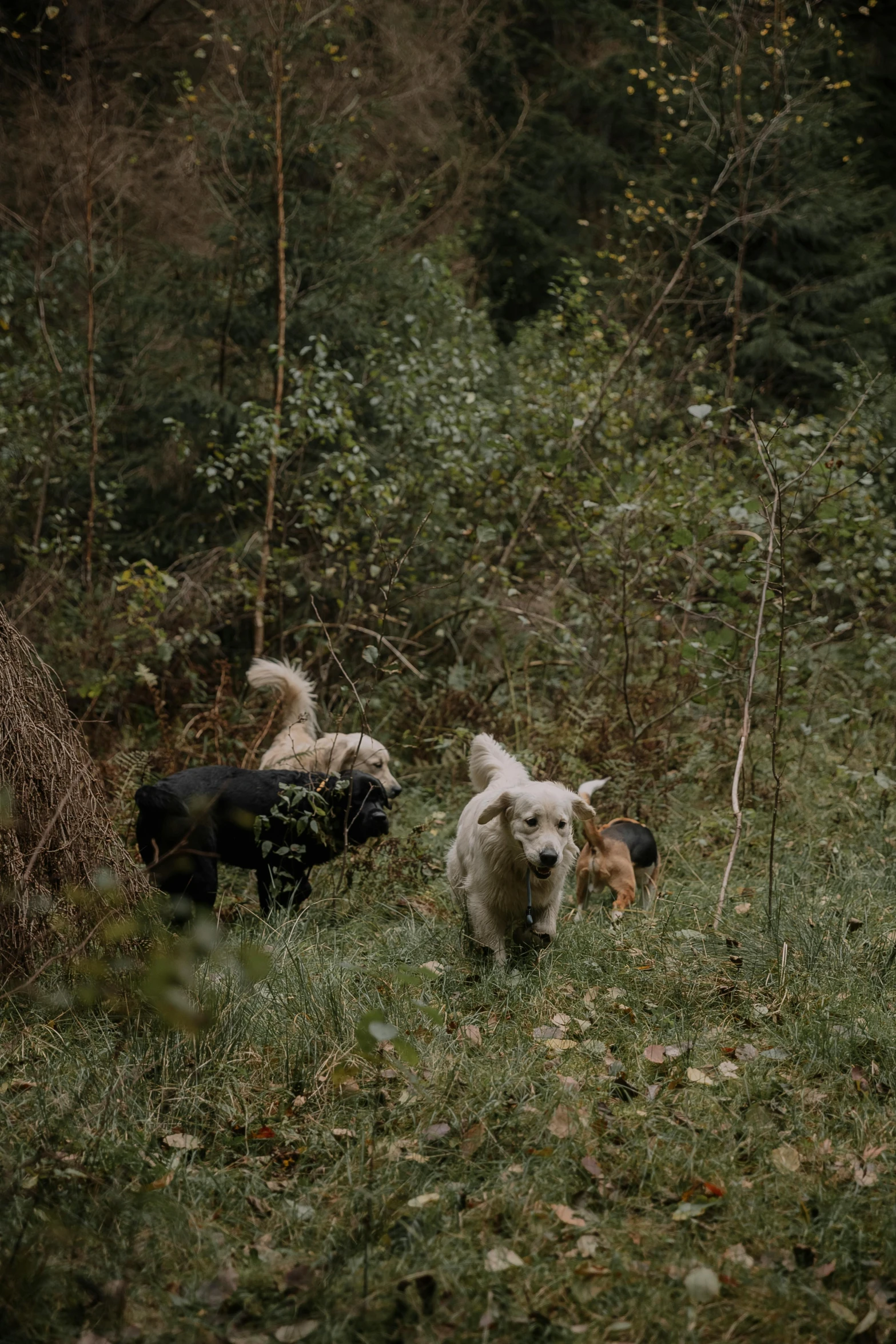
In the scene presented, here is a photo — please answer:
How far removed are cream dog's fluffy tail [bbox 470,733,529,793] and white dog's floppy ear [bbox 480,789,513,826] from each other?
48cm

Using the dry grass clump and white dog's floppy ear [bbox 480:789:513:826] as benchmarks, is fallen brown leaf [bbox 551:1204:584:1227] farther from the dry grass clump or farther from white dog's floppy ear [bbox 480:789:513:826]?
the dry grass clump

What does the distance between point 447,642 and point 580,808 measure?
4.45 metres

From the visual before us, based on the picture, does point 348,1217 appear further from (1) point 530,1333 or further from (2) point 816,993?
(2) point 816,993

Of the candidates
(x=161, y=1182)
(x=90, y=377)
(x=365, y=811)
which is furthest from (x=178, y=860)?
(x=90, y=377)

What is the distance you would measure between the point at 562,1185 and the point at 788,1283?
652 millimetres

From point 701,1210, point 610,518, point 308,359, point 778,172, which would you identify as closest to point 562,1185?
point 701,1210

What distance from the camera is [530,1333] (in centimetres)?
248

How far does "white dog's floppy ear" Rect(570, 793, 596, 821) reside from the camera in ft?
15.1

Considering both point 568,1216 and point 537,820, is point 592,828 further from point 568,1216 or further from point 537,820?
point 568,1216

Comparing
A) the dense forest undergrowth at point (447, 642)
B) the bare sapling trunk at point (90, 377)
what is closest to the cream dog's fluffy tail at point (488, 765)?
the dense forest undergrowth at point (447, 642)

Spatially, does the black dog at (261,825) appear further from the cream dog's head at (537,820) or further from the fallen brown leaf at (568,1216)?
the fallen brown leaf at (568,1216)

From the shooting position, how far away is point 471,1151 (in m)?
3.09

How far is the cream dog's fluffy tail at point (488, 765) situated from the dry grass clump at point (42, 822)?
1713 millimetres

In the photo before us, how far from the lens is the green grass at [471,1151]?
2.53m
